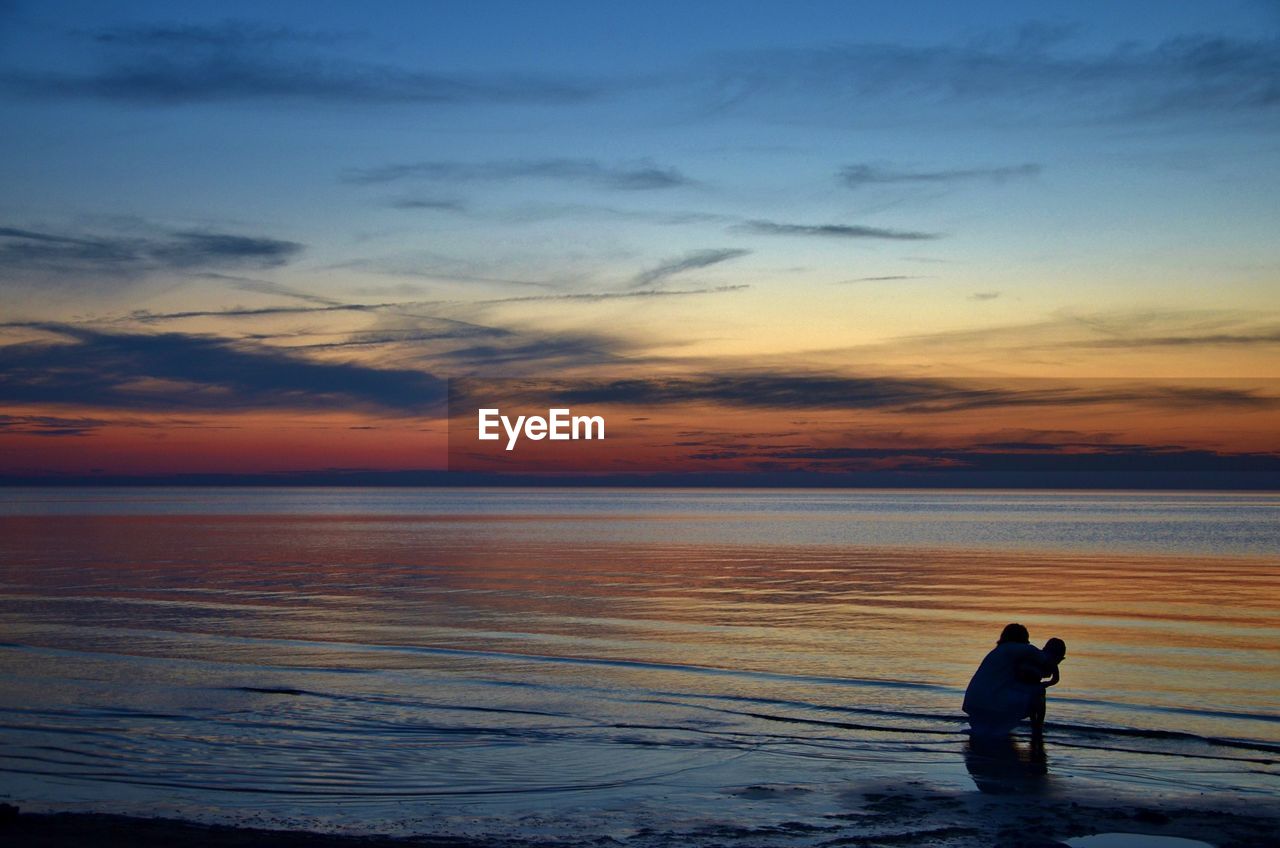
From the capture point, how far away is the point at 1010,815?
10758mm

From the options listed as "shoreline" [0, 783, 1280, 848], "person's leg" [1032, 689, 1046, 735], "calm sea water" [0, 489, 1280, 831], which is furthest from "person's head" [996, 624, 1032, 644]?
"shoreline" [0, 783, 1280, 848]

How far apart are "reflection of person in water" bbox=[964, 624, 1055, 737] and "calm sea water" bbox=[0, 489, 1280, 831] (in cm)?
40

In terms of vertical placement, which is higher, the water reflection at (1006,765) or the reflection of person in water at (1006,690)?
the reflection of person in water at (1006,690)

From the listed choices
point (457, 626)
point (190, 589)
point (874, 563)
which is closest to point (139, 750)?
point (457, 626)

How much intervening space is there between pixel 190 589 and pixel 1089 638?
24598 millimetres

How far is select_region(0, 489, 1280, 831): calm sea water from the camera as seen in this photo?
12.1 metres

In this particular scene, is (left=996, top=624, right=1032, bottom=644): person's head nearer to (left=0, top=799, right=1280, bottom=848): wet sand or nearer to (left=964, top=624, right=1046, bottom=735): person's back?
(left=964, top=624, right=1046, bottom=735): person's back

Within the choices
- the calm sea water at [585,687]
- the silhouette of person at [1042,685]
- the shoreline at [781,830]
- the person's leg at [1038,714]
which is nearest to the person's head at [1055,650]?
the silhouette of person at [1042,685]

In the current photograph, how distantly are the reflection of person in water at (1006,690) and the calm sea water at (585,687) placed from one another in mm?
401

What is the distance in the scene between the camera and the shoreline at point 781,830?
31.5 feet

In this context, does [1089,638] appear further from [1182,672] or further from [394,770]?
[394,770]

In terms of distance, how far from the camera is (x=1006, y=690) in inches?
575

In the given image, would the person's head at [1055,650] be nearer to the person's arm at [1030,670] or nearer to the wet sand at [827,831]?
the person's arm at [1030,670]

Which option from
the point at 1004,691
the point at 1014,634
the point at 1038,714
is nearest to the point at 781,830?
the point at 1004,691
